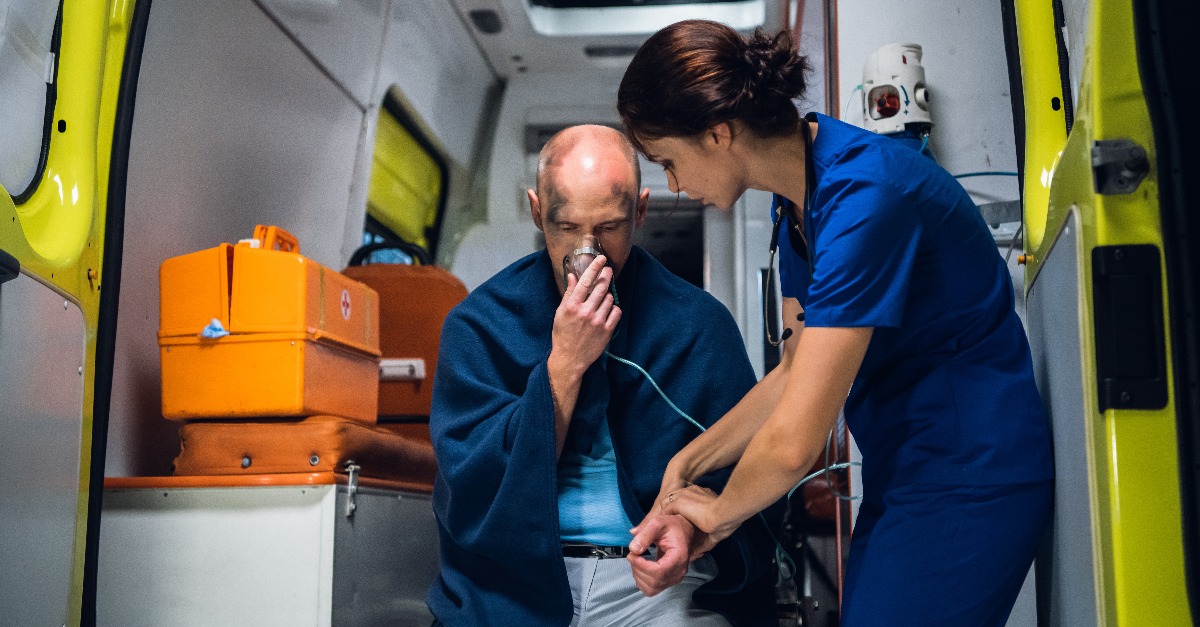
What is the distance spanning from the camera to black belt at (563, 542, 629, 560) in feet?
6.82

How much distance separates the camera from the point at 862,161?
1538 mm

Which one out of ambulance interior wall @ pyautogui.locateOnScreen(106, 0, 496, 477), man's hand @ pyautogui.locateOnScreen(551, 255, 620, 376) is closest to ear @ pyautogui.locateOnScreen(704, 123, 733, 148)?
man's hand @ pyautogui.locateOnScreen(551, 255, 620, 376)

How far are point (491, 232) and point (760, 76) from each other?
4282 mm

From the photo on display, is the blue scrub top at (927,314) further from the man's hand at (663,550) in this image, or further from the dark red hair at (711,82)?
the man's hand at (663,550)

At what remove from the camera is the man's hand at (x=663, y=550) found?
70.0 inches

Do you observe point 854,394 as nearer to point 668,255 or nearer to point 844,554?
point 844,554

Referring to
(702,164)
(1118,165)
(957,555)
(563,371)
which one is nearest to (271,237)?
(563,371)

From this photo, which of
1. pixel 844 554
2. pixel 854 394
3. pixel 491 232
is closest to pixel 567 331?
pixel 854 394

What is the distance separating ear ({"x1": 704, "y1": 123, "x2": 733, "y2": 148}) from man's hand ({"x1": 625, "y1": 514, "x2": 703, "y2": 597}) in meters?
0.65

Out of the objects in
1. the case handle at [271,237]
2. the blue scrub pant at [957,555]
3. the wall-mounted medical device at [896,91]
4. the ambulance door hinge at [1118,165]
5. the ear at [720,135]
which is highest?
the wall-mounted medical device at [896,91]

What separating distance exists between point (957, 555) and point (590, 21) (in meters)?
4.28

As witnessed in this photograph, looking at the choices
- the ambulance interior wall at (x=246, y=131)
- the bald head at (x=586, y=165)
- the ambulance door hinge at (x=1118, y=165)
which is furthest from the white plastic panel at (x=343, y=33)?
the ambulance door hinge at (x=1118, y=165)

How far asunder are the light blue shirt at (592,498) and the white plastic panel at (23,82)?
1153mm

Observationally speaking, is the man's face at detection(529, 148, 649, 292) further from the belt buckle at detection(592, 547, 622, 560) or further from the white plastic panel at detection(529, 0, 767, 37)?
the white plastic panel at detection(529, 0, 767, 37)
